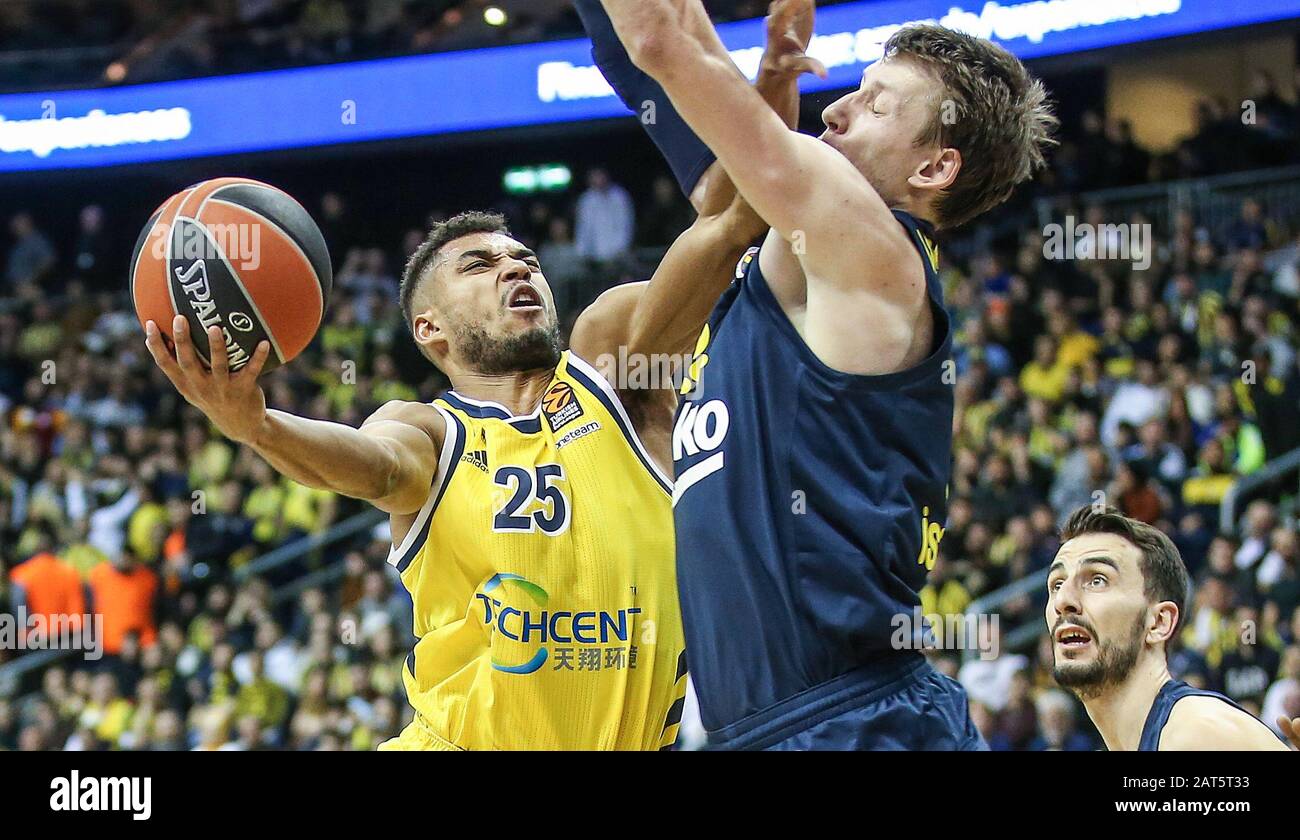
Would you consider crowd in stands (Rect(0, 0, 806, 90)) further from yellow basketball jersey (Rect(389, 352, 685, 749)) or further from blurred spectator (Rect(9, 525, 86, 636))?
yellow basketball jersey (Rect(389, 352, 685, 749))

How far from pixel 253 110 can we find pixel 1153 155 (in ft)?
27.0

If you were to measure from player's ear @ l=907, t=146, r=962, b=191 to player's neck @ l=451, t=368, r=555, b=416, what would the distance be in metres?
1.31

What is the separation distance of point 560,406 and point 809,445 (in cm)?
113

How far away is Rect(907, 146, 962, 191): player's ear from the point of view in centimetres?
331

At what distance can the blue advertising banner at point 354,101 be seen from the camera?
12734 mm

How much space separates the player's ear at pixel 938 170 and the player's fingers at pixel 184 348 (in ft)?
5.34

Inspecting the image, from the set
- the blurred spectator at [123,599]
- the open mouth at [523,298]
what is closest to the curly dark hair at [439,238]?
the open mouth at [523,298]

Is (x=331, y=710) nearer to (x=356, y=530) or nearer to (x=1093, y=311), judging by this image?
(x=356, y=530)

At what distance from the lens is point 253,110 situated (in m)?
14.6

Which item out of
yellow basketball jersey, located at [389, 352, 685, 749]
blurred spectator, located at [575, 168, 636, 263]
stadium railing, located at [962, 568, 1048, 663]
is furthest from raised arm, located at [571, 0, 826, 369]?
blurred spectator, located at [575, 168, 636, 263]

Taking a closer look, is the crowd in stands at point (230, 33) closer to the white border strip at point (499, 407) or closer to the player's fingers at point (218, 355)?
the white border strip at point (499, 407)

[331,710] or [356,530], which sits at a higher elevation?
[356,530]
